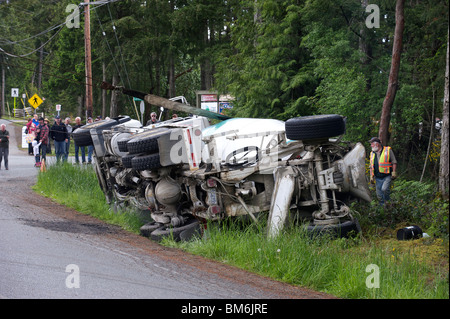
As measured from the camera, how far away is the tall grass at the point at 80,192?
11586 mm

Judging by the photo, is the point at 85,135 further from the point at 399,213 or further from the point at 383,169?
the point at 399,213

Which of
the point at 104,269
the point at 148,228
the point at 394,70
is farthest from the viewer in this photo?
the point at 394,70

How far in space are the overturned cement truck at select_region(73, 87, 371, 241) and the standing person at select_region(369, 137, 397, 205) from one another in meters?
3.23

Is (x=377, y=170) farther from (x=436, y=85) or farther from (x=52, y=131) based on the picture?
(x=52, y=131)

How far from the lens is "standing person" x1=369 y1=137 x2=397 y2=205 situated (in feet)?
40.6

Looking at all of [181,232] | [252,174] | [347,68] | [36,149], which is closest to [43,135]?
[36,149]

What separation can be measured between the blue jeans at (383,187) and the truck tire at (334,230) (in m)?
3.89

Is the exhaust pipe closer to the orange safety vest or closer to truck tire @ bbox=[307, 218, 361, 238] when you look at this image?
truck tire @ bbox=[307, 218, 361, 238]

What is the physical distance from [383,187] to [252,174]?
430 cm

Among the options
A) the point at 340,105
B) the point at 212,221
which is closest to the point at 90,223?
the point at 212,221

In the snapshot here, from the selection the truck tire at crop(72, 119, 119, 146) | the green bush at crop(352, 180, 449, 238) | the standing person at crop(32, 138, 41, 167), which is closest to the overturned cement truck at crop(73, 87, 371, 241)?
the green bush at crop(352, 180, 449, 238)

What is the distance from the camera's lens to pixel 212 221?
9.20 m

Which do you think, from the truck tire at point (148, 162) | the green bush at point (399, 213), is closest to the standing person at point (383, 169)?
the green bush at point (399, 213)

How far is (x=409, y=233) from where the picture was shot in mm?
9250
